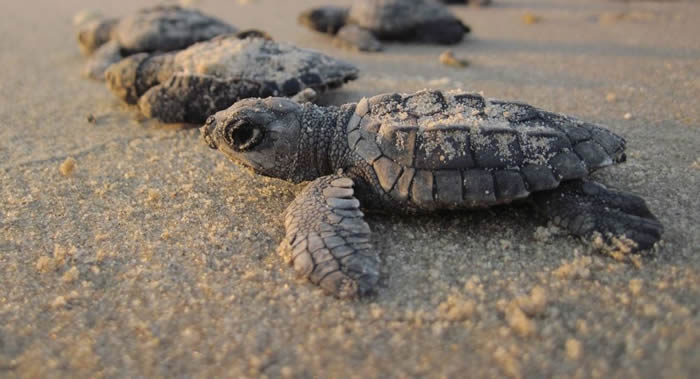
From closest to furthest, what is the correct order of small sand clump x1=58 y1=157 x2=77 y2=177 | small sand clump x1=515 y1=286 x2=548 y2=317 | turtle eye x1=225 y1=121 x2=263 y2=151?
small sand clump x1=515 y1=286 x2=548 y2=317
turtle eye x1=225 y1=121 x2=263 y2=151
small sand clump x1=58 y1=157 x2=77 y2=177

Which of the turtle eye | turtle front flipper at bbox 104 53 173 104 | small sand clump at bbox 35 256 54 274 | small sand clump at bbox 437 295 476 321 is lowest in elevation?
small sand clump at bbox 35 256 54 274

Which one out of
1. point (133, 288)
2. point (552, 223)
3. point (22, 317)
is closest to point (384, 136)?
point (552, 223)

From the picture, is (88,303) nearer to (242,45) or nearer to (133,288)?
(133,288)

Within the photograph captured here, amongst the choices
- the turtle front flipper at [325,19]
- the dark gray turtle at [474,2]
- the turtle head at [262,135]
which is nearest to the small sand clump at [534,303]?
the turtle head at [262,135]

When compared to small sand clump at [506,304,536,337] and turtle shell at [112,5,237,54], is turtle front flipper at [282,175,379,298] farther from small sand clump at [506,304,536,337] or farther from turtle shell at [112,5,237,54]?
turtle shell at [112,5,237,54]

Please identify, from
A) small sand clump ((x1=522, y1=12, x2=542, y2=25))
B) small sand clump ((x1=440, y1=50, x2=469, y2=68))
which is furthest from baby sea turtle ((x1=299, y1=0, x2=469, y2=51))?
small sand clump ((x1=522, y1=12, x2=542, y2=25))

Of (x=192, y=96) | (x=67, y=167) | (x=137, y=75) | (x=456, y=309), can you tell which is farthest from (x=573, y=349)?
(x=137, y=75)

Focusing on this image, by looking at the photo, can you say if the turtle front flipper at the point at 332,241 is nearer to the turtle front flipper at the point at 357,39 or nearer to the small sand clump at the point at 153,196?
the small sand clump at the point at 153,196
